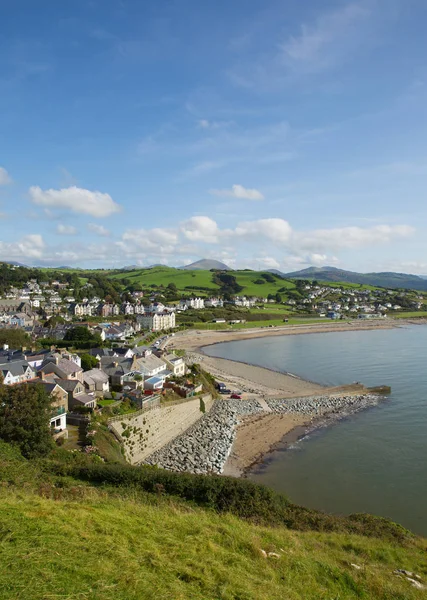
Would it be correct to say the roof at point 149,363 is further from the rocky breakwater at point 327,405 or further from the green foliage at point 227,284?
the green foliage at point 227,284

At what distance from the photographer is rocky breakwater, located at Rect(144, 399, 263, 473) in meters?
21.1

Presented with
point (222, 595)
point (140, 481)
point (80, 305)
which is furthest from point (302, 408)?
point (80, 305)

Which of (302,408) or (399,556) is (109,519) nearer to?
(399,556)

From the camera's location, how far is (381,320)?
111438 millimetres

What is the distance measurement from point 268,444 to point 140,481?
43.3ft

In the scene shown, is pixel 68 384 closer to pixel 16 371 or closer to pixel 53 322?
pixel 16 371

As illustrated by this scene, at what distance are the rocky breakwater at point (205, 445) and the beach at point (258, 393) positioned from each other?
22.3 inches

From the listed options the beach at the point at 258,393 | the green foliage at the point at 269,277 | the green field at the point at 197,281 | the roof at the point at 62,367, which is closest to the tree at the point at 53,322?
the beach at the point at 258,393

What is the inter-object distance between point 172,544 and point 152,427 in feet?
50.9

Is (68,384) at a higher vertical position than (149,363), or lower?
higher

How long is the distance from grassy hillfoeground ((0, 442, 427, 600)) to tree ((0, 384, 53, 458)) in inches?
54.2

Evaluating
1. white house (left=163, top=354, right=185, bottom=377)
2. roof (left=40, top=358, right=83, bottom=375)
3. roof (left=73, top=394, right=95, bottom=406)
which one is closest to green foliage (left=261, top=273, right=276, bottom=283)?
white house (left=163, top=354, right=185, bottom=377)

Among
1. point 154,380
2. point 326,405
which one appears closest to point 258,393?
point 326,405

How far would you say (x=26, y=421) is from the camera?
16.0m
